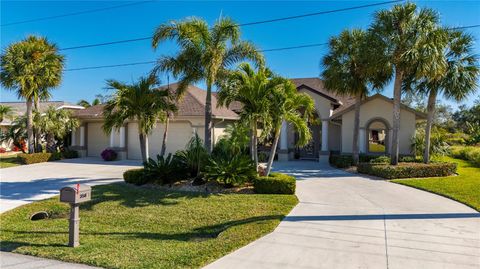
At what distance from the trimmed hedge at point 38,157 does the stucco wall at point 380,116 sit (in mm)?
18248

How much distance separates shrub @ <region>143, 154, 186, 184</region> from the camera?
12530 mm

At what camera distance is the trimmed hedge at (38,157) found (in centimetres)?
2062

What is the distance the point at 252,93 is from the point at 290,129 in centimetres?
1290

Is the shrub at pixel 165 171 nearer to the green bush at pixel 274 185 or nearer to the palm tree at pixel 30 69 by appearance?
the green bush at pixel 274 185

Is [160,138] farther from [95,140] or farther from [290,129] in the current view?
[290,129]

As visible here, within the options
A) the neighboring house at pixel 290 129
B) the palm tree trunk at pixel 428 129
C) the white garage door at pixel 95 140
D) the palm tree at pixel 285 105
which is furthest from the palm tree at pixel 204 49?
the white garage door at pixel 95 140

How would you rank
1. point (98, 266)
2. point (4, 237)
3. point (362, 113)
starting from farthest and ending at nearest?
point (362, 113) < point (4, 237) < point (98, 266)

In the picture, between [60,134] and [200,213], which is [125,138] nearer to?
[60,134]

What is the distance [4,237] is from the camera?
23.6 feet

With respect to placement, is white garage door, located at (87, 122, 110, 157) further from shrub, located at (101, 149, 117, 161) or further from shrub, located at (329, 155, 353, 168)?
shrub, located at (329, 155, 353, 168)

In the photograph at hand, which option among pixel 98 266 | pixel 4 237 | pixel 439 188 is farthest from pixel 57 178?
pixel 439 188

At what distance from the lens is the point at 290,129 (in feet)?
77.9

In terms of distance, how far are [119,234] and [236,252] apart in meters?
2.94

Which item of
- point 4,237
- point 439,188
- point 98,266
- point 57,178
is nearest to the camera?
point 98,266
